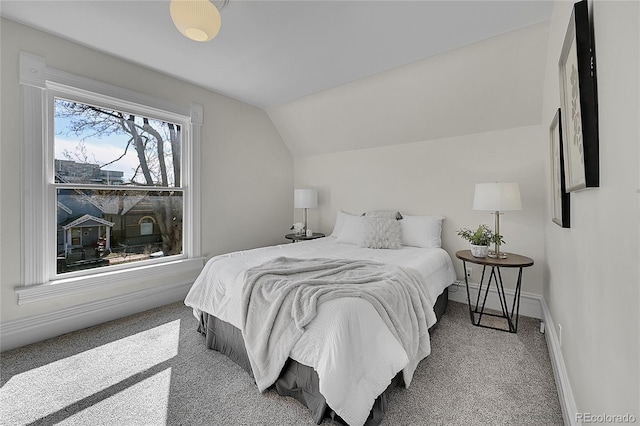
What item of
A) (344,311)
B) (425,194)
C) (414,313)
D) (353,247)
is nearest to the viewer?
(344,311)

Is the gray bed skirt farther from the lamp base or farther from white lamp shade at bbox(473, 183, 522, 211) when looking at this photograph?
white lamp shade at bbox(473, 183, 522, 211)

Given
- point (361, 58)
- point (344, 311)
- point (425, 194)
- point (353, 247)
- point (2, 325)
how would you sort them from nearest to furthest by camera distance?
point (344, 311) < point (2, 325) < point (361, 58) < point (353, 247) < point (425, 194)

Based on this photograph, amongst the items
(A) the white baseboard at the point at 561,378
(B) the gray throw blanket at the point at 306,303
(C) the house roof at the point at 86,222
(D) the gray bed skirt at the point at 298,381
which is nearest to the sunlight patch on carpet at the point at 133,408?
(D) the gray bed skirt at the point at 298,381

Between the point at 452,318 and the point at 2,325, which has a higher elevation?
the point at 2,325

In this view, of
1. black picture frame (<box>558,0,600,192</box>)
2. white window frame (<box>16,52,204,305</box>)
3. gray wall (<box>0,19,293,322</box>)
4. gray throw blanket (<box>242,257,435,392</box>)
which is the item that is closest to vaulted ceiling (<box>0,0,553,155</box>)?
gray wall (<box>0,19,293,322</box>)

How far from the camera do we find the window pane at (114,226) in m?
2.63

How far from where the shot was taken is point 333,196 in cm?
444

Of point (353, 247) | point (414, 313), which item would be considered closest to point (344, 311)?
point (414, 313)

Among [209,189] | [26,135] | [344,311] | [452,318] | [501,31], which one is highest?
[501,31]

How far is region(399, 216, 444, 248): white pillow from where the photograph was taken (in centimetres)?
327

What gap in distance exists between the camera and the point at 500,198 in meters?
2.60

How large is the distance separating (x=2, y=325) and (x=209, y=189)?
2.14 meters

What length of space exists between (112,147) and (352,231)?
280cm

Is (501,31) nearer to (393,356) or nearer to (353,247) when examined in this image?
(353,247)
